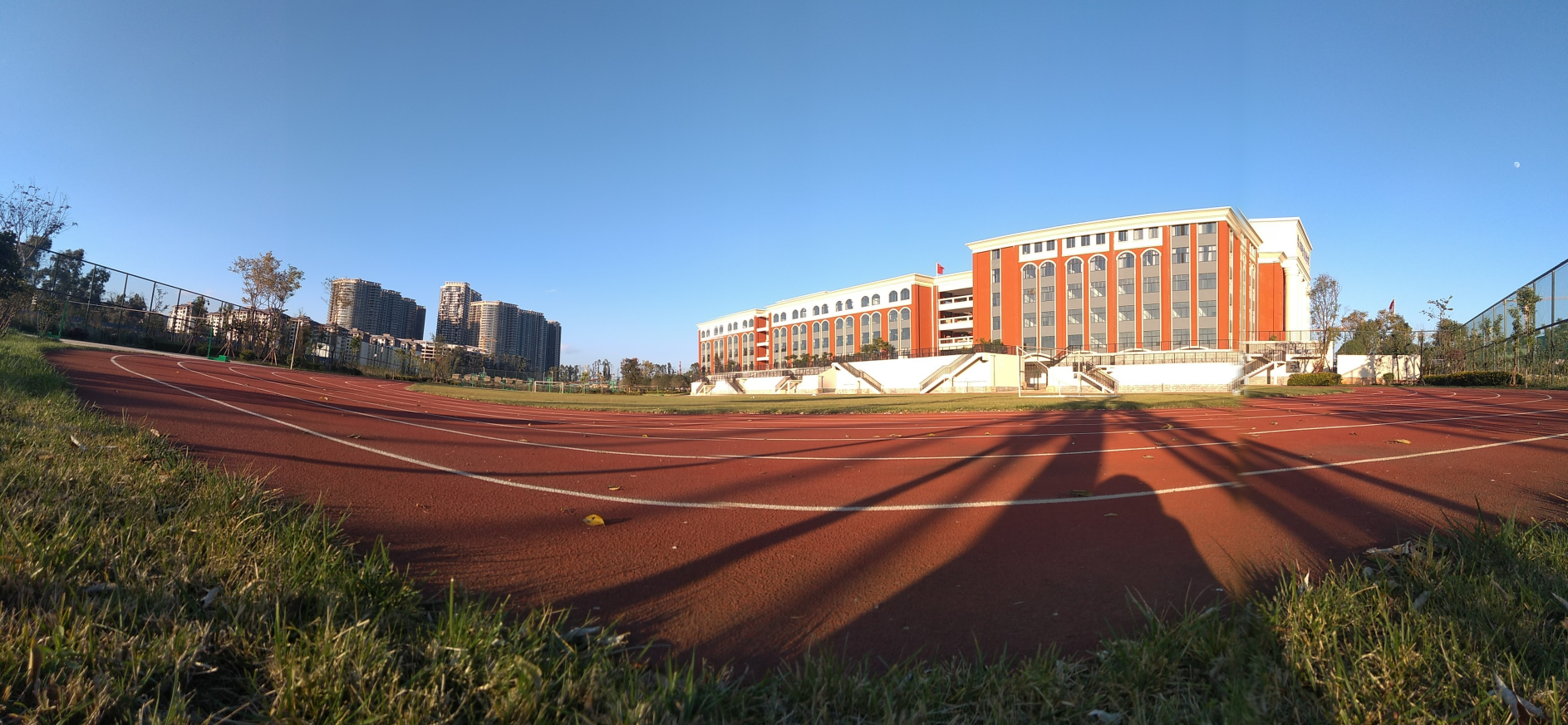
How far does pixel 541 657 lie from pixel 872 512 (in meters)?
3.37

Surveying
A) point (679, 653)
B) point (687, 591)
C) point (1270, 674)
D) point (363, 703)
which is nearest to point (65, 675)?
A: point (363, 703)

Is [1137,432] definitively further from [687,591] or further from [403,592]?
[403,592]

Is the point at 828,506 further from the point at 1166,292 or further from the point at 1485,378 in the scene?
the point at 1166,292

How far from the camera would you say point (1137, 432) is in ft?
37.2

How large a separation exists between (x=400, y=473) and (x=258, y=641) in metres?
4.30

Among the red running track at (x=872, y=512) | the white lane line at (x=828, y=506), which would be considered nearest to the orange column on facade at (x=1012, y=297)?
the red running track at (x=872, y=512)

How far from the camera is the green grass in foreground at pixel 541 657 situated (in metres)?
1.82

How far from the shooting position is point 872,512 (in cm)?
509

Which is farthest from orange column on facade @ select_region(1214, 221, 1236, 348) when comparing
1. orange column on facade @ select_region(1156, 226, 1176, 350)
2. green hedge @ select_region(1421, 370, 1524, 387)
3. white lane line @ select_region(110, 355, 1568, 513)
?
white lane line @ select_region(110, 355, 1568, 513)

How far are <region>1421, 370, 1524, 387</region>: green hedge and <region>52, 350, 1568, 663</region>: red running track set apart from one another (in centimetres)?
2816

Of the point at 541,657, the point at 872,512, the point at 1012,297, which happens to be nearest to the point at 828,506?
the point at 872,512

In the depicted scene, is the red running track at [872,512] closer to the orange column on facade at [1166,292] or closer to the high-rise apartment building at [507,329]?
the orange column on facade at [1166,292]

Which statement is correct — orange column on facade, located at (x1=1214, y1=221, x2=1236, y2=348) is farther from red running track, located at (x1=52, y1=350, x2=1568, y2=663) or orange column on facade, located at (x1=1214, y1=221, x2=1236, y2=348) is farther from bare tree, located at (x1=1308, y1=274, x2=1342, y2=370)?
red running track, located at (x1=52, y1=350, x2=1568, y2=663)

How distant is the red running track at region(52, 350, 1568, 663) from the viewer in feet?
9.98
